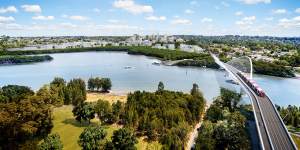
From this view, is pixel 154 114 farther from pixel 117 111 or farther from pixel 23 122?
pixel 23 122

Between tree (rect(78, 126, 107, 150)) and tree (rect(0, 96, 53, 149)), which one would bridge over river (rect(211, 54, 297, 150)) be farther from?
tree (rect(0, 96, 53, 149))

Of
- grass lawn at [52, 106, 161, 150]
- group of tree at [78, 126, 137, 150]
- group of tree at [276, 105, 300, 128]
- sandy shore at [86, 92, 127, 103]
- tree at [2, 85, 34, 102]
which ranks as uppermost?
tree at [2, 85, 34, 102]

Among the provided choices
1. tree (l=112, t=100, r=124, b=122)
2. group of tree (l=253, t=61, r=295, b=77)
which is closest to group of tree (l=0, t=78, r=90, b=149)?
tree (l=112, t=100, r=124, b=122)

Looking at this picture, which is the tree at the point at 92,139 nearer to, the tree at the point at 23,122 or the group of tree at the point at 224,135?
the tree at the point at 23,122

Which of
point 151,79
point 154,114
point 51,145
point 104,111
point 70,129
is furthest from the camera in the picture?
point 151,79

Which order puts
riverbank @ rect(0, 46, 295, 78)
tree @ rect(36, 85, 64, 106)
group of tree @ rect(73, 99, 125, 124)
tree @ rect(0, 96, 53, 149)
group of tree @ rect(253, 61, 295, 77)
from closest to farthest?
tree @ rect(0, 96, 53, 149), group of tree @ rect(73, 99, 125, 124), tree @ rect(36, 85, 64, 106), group of tree @ rect(253, 61, 295, 77), riverbank @ rect(0, 46, 295, 78)

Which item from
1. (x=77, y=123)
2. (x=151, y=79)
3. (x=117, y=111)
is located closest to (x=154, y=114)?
Answer: (x=117, y=111)

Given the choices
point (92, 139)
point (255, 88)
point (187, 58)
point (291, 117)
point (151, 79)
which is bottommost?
point (291, 117)

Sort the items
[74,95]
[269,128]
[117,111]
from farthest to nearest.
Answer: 1. [74,95]
2. [117,111]
3. [269,128]

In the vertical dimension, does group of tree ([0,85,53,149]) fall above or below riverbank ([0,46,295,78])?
below
